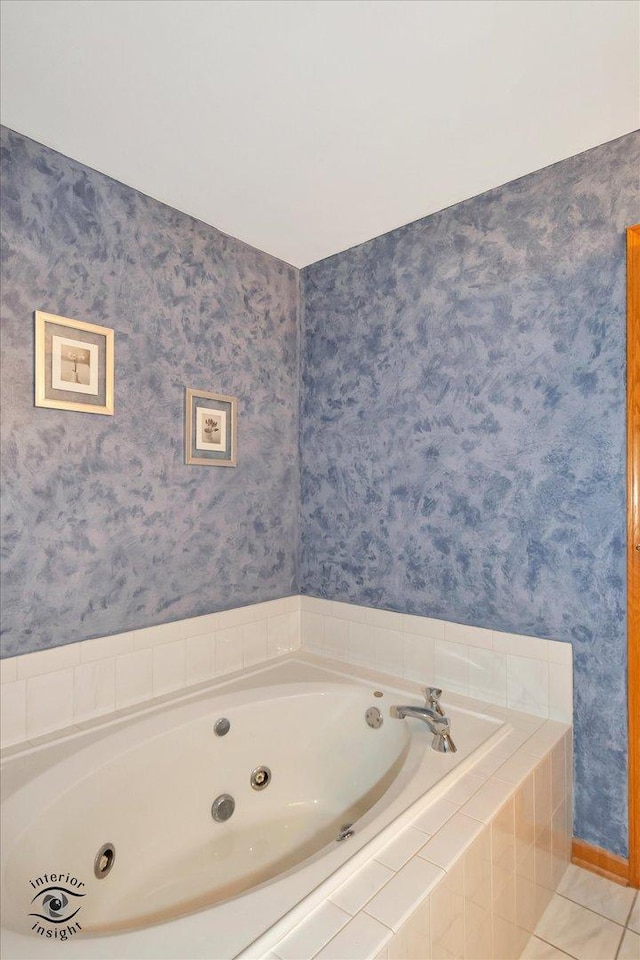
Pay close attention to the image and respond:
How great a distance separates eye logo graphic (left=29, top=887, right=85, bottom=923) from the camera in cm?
126

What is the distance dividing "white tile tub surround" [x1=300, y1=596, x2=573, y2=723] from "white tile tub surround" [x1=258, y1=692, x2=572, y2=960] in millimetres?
140

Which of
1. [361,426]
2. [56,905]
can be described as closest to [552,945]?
[56,905]

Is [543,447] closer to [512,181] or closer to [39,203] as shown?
[512,181]

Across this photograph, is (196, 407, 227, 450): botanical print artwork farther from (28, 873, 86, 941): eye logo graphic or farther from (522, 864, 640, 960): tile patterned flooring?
(522, 864, 640, 960): tile patterned flooring

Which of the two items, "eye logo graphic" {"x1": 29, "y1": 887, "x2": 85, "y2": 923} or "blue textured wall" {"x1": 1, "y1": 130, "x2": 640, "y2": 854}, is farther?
"blue textured wall" {"x1": 1, "y1": 130, "x2": 640, "y2": 854}

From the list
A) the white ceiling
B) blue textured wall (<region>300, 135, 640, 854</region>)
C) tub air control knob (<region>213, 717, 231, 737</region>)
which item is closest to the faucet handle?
blue textured wall (<region>300, 135, 640, 854</region>)

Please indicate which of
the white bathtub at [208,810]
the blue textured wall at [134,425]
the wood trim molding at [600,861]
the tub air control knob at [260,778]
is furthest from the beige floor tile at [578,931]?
the blue textured wall at [134,425]

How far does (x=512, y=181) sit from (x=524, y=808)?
2.10m

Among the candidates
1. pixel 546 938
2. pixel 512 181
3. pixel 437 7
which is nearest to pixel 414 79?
pixel 437 7

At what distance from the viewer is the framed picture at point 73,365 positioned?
170cm

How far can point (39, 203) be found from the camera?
171cm

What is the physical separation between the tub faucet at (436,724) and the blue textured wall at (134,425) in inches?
36.3

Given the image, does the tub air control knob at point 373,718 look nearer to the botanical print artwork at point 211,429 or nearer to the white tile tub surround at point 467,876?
the white tile tub surround at point 467,876

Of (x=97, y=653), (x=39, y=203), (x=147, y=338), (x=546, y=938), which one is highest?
(x=39, y=203)
